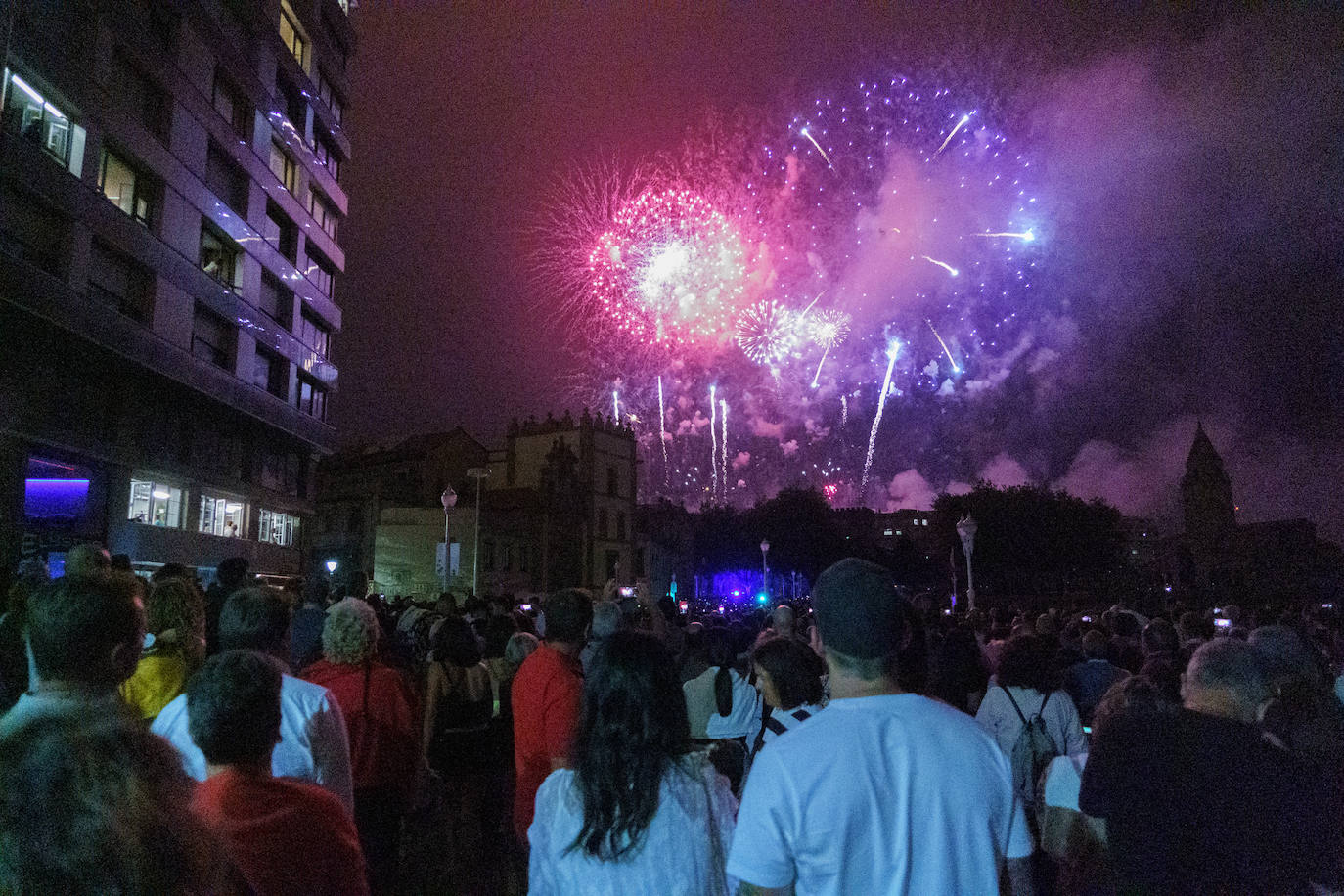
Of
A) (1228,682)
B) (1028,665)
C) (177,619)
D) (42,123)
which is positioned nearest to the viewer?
(1228,682)

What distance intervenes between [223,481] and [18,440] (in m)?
9.50

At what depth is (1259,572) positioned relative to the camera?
220 feet

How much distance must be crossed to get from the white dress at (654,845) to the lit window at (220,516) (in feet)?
91.0

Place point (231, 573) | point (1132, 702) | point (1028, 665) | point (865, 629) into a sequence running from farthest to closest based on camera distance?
1. point (231, 573)
2. point (1028, 665)
3. point (1132, 702)
4. point (865, 629)

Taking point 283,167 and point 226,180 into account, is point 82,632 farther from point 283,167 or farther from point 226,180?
point 283,167

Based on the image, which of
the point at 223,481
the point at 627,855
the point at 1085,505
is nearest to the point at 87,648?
the point at 627,855

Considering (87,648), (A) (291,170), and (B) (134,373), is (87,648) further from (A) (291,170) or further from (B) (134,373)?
(A) (291,170)

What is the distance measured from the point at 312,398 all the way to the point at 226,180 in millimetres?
10606

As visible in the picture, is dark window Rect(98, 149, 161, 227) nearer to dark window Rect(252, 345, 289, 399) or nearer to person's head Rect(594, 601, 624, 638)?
dark window Rect(252, 345, 289, 399)

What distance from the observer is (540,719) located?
449 cm

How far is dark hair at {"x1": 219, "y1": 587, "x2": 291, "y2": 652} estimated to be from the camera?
3.93 metres

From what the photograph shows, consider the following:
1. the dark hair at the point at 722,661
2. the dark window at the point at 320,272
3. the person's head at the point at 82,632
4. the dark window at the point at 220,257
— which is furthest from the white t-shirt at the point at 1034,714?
the dark window at the point at 320,272

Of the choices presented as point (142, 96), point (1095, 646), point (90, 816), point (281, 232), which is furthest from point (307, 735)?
point (281, 232)

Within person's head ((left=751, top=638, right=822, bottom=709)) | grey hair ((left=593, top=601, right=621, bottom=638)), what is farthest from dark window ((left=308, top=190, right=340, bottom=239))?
person's head ((left=751, top=638, right=822, bottom=709))
